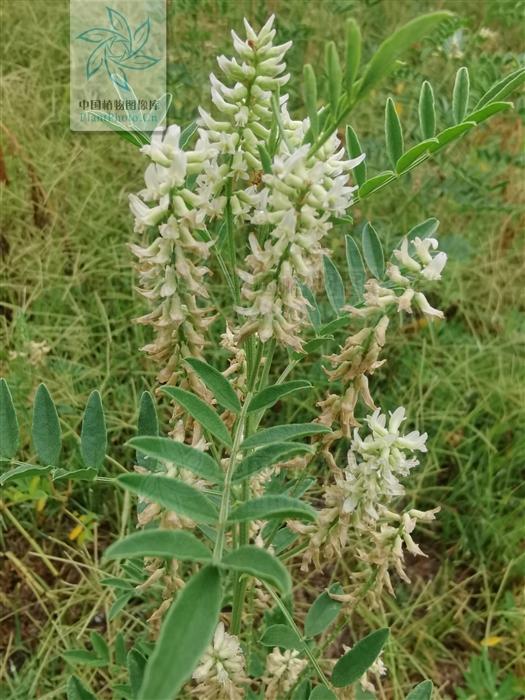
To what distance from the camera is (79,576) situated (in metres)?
1.77

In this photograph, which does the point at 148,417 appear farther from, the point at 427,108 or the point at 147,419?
the point at 427,108

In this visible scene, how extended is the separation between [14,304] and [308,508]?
183 cm

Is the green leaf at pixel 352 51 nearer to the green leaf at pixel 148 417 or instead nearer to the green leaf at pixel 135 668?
the green leaf at pixel 148 417

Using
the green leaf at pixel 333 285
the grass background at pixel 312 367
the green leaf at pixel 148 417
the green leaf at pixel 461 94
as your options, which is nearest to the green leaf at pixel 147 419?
the green leaf at pixel 148 417

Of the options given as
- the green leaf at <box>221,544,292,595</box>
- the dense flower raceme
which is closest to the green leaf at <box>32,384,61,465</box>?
the dense flower raceme

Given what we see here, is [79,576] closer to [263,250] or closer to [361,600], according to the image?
[361,600]

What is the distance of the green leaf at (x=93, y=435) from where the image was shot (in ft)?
2.79

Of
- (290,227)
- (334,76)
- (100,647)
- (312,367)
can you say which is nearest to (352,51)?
(334,76)

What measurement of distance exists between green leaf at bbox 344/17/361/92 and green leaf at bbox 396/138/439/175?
19 centimetres

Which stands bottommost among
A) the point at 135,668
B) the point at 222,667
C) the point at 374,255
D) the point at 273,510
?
the point at 135,668

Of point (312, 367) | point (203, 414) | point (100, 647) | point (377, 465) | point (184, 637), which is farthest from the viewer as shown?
point (312, 367)

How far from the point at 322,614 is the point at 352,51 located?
0.83 m

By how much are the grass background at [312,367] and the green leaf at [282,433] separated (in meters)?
0.97

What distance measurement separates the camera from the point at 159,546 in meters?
0.53
